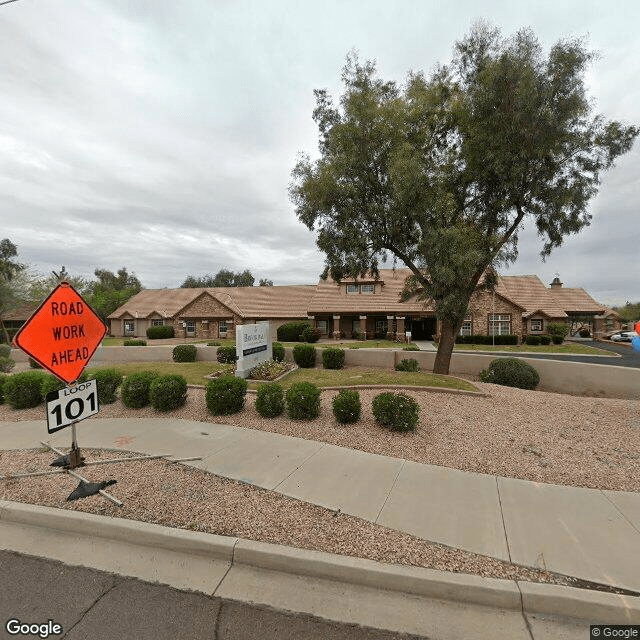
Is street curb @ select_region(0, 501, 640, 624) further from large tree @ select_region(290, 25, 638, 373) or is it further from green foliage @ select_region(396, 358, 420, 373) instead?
green foliage @ select_region(396, 358, 420, 373)

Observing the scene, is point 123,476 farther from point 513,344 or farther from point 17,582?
point 513,344

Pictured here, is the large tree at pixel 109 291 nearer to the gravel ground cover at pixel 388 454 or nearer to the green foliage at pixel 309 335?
the green foliage at pixel 309 335

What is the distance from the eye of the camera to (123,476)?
16.1 feet

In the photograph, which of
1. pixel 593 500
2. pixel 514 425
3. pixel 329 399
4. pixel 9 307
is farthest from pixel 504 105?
pixel 9 307

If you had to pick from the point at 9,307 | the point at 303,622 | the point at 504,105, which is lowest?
the point at 303,622

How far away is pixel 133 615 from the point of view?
2.75 meters

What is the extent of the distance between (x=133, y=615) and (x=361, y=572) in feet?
6.13

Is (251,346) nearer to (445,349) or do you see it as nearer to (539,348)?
(445,349)

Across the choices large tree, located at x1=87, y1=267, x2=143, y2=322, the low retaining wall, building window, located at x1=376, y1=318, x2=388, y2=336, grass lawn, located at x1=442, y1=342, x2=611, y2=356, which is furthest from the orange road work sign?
large tree, located at x1=87, y1=267, x2=143, y2=322

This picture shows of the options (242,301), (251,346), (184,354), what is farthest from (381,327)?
(251,346)

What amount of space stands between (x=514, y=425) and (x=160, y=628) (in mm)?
6846

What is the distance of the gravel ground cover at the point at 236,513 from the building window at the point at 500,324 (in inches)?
1236

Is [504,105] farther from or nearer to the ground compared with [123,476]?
farther from the ground

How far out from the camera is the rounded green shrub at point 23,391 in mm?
8477
